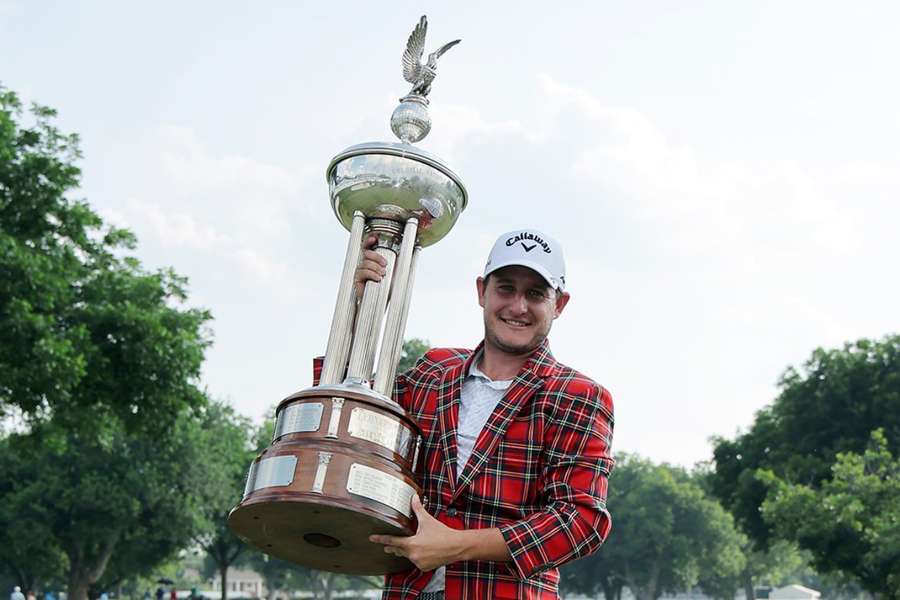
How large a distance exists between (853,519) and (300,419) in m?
26.0

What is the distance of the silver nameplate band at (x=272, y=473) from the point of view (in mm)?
3406

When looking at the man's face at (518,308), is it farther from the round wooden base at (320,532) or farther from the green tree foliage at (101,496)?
the green tree foliage at (101,496)

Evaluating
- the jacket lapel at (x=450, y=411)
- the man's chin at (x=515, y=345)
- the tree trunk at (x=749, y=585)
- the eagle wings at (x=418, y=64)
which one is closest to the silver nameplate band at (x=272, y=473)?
the jacket lapel at (x=450, y=411)

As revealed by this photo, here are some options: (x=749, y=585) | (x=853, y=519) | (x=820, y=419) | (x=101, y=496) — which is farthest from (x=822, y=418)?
(x=749, y=585)

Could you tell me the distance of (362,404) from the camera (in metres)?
3.63

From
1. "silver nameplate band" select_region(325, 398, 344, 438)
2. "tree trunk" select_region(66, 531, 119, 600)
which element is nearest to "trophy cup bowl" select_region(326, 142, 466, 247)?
"silver nameplate band" select_region(325, 398, 344, 438)

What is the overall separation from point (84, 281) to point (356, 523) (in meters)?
18.5

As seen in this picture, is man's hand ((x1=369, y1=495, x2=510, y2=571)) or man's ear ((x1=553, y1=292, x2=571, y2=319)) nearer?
man's hand ((x1=369, y1=495, x2=510, y2=571))

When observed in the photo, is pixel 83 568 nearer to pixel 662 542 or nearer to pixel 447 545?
pixel 662 542

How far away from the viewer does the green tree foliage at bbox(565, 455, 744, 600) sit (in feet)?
A: 227

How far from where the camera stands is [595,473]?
136 inches

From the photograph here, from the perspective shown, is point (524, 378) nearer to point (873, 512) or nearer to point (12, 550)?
point (873, 512)

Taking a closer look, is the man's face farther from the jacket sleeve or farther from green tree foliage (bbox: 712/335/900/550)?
green tree foliage (bbox: 712/335/900/550)

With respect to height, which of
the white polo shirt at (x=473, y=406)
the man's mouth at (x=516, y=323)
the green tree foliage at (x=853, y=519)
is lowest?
the white polo shirt at (x=473, y=406)
